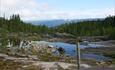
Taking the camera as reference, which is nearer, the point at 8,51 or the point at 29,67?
the point at 29,67

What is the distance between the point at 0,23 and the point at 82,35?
51.7 m

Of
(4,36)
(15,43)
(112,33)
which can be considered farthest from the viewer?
(112,33)

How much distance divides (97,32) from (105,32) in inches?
429

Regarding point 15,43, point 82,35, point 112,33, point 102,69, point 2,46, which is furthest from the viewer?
point 82,35

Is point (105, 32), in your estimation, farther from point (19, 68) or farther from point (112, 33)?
point (19, 68)

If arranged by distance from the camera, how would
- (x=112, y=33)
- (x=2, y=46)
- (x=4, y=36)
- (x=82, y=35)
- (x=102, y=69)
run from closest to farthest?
1. (x=102, y=69)
2. (x=4, y=36)
3. (x=2, y=46)
4. (x=112, y=33)
5. (x=82, y=35)

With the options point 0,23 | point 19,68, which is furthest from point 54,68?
point 0,23

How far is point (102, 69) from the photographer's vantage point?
48250 millimetres

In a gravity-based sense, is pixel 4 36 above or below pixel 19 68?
above

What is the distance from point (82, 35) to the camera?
649 feet

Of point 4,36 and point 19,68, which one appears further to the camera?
point 4,36

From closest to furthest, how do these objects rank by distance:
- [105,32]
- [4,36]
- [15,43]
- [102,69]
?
1. [102,69]
2. [4,36]
3. [15,43]
4. [105,32]

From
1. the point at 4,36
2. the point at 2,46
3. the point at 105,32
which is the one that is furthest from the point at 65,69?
the point at 105,32

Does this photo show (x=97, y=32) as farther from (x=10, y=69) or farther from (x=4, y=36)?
(x=10, y=69)
